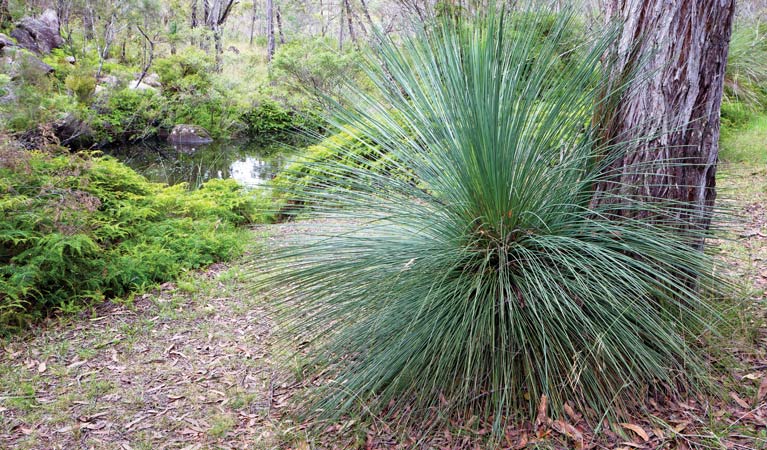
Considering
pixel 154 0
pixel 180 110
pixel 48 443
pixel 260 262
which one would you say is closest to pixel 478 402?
pixel 260 262

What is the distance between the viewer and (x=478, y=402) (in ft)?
6.81

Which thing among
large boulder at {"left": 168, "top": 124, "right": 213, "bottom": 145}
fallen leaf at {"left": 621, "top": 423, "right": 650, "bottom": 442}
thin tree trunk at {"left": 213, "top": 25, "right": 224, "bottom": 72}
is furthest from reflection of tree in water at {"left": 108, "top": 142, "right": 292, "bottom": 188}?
fallen leaf at {"left": 621, "top": 423, "right": 650, "bottom": 442}

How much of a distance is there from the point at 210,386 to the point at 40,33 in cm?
1821

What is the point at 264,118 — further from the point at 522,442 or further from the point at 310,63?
the point at 522,442

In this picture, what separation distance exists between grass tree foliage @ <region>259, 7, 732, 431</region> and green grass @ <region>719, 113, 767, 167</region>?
4991 mm

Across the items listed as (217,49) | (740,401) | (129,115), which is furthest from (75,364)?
(217,49)

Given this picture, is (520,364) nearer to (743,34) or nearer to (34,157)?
(34,157)

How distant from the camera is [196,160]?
12.6 meters

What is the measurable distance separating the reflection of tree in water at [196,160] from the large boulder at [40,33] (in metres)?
5.75

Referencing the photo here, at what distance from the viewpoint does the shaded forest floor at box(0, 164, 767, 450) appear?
193 cm

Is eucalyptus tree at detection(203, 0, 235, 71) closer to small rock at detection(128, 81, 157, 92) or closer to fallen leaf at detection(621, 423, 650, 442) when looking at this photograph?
small rock at detection(128, 81, 157, 92)

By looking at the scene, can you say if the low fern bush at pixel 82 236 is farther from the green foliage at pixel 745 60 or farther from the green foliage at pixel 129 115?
the green foliage at pixel 129 115

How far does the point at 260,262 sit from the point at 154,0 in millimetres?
15072

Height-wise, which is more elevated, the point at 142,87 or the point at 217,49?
the point at 217,49
